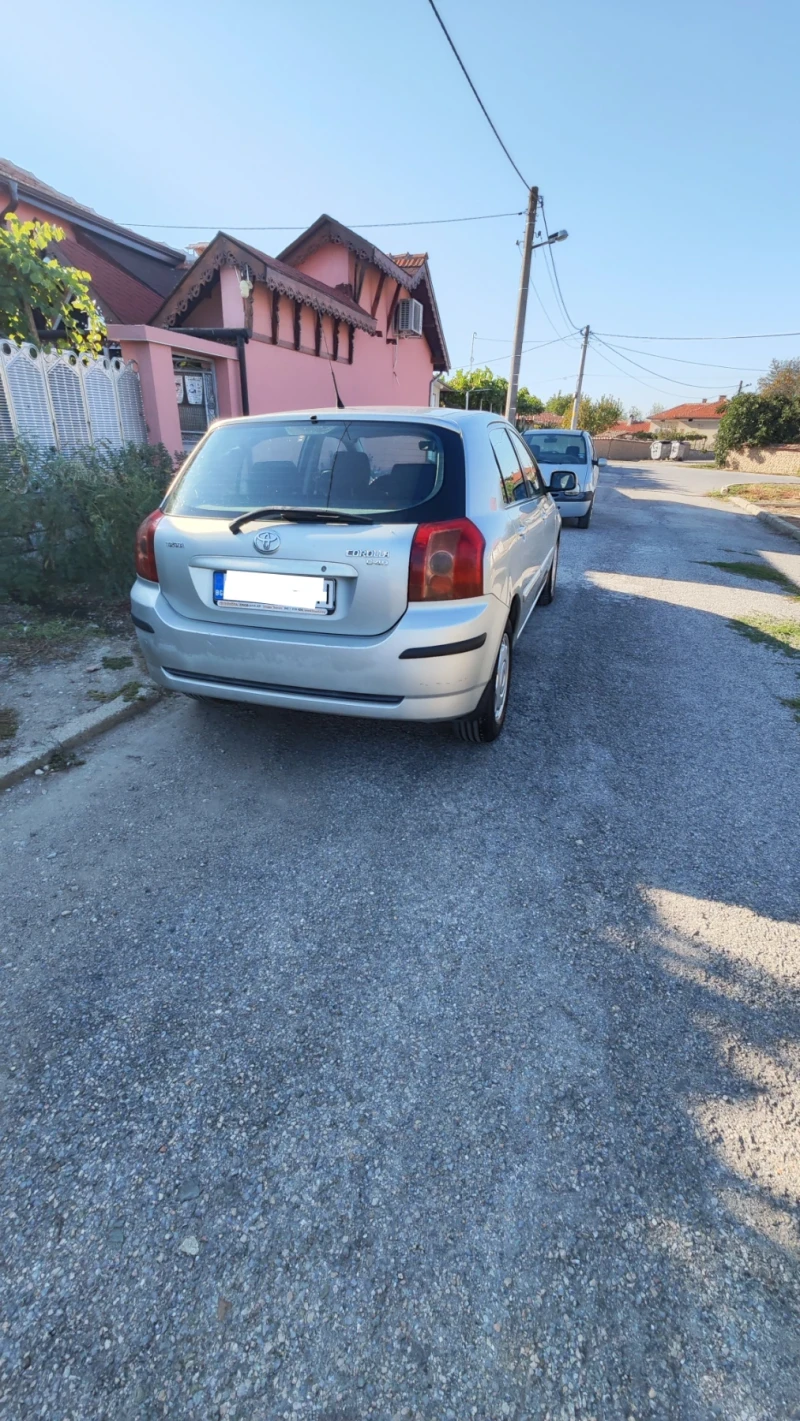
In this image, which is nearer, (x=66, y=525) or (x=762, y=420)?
(x=66, y=525)

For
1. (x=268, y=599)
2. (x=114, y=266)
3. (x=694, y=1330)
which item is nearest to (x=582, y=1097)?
(x=694, y=1330)

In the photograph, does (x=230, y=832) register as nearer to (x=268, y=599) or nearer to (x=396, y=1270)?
(x=268, y=599)

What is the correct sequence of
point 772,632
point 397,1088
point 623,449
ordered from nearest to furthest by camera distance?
point 397,1088 < point 772,632 < point 623,449

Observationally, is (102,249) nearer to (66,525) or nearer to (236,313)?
(236,313)

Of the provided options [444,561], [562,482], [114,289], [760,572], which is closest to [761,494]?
[760,572]

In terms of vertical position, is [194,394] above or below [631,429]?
above

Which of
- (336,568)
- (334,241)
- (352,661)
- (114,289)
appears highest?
(334,241)

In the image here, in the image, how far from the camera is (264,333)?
38.2 feet

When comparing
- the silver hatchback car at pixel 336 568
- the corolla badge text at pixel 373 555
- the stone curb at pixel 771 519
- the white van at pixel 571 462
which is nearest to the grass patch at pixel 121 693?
the silver hatchback car at pixel 336 568

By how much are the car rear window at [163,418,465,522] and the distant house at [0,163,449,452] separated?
4887mm

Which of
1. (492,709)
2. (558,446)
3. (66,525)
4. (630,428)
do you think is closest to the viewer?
(492,709)

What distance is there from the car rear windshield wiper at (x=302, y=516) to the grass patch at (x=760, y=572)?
6.69 m

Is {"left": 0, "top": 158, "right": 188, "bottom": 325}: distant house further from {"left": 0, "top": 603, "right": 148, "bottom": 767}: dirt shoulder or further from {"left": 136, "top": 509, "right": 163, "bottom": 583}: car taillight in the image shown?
{"left": 136, "top": 509, "right": 163, "bottom": 583}: car taillight

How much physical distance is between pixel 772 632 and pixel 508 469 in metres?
3.57
